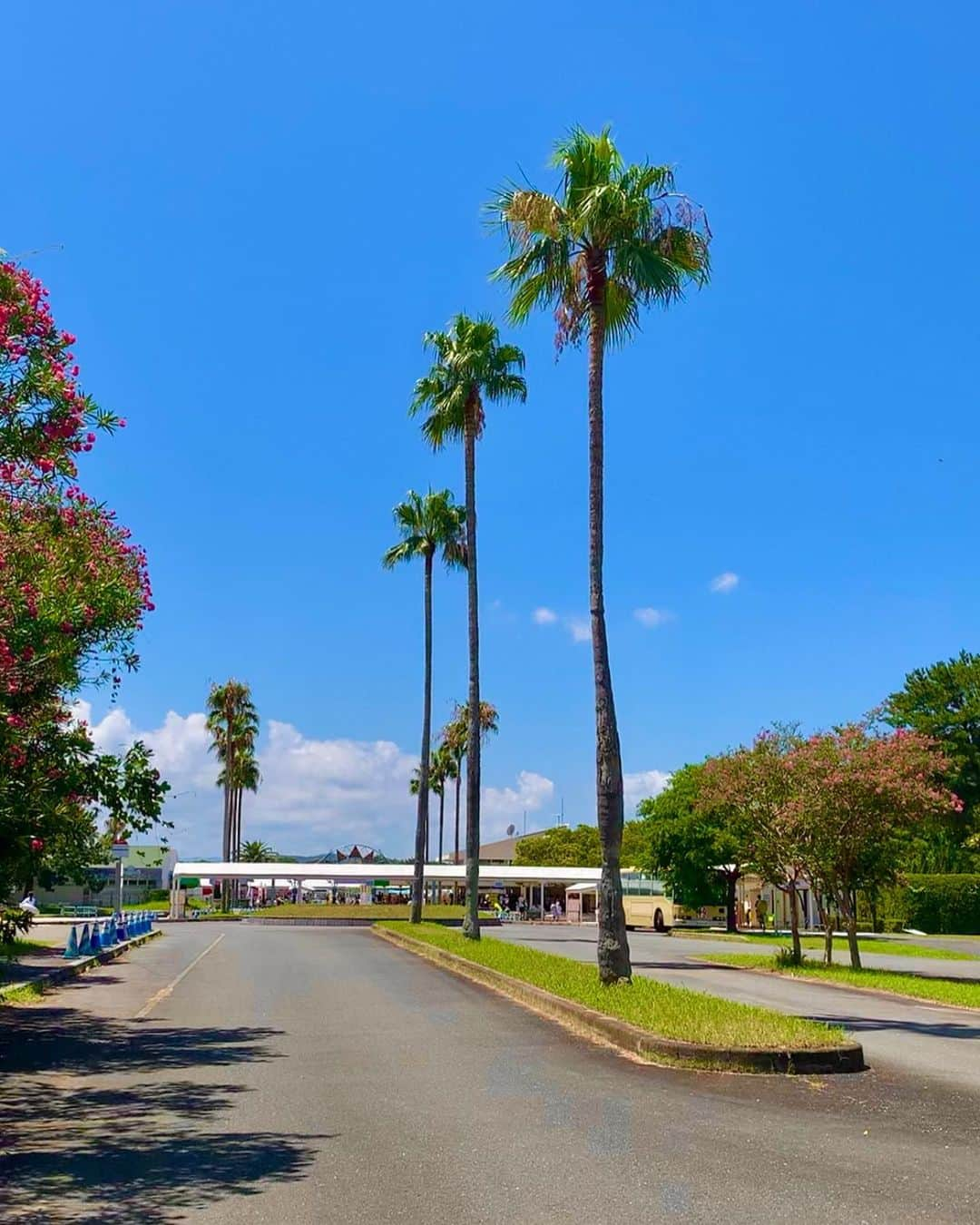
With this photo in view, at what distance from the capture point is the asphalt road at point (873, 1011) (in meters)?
12.8

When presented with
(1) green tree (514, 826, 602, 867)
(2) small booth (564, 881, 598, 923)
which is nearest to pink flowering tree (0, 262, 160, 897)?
(2) small booth (564, 881, 598, 923)

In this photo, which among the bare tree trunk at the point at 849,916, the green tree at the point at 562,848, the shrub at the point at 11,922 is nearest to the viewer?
the shrub at the point at 11,922

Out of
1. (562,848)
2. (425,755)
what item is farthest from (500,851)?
(425,755)

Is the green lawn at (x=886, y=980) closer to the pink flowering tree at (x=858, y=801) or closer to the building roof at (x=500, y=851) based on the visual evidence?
the pink flowering tree at (x=858, y=801)

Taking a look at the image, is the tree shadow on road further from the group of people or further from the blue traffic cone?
the group of people

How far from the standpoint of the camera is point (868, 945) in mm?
43688

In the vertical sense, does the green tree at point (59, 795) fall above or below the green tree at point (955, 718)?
below

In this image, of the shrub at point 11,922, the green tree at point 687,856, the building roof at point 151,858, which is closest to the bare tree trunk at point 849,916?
the shrub at point 11,922

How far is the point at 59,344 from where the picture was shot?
9953 millimetres

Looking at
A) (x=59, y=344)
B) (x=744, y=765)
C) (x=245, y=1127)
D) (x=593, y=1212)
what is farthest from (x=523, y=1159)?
(x=744, y=765)

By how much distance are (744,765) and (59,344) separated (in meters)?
20.5

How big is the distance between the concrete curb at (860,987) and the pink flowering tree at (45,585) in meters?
13.9

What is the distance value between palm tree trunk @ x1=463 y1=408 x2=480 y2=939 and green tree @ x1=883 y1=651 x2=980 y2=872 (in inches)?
1343

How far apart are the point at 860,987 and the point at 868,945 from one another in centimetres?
2158
